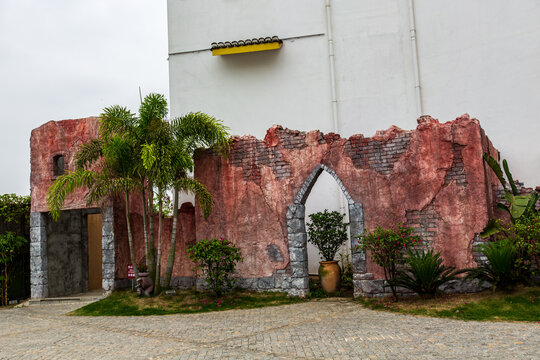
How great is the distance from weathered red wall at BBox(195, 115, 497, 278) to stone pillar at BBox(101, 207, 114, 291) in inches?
96.0

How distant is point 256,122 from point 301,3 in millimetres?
3975

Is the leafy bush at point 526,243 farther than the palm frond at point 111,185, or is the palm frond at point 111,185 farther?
the palm frond at point 111,185

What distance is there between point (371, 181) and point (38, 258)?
891 cm

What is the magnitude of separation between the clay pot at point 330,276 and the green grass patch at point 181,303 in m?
0.86

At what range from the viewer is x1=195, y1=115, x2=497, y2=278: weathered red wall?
31.3 ft

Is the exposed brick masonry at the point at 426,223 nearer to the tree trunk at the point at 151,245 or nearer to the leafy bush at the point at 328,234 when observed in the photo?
the leafy bush at the point at 328,234

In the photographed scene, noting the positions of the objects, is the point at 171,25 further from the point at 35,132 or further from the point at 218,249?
the point at 218,249

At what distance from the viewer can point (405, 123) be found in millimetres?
13570

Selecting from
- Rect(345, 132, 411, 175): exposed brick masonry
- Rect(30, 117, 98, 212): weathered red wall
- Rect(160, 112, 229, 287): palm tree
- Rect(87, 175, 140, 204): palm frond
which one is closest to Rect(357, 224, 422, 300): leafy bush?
Rect(345, 132, 411, 175): exposed brick masonry

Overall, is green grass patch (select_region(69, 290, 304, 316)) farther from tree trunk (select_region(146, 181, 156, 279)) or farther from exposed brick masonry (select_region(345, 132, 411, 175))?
exposed brick masonry (select_region(345, 132, 411, 175))

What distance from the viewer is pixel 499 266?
8672 mm

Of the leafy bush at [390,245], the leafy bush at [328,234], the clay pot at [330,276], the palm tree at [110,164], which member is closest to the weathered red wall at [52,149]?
the palm tree at [110,164]

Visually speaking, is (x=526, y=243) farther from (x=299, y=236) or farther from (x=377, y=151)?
(x=299, y=236)

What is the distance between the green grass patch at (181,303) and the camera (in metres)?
9.89
